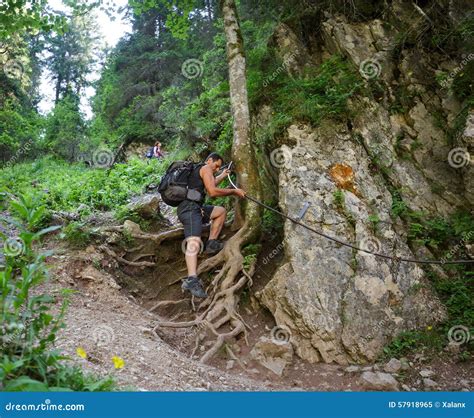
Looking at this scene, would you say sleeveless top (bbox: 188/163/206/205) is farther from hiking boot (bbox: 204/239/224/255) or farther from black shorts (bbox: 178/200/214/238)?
hiking boot (bbox: 204/239/224/255)

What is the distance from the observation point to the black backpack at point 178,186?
8055 mm

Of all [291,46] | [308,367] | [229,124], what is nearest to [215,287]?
[308,367]

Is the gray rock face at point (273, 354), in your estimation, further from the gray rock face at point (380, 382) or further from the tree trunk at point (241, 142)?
the tree trunk at point (241, 142)

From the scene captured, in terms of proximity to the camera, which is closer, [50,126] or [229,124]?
[229,124]

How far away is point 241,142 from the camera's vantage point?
8.84 metres

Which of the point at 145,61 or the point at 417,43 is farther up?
the point at 145,61

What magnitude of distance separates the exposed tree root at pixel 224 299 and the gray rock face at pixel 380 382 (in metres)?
2.22

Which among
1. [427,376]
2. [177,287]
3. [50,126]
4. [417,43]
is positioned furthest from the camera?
[50,126]

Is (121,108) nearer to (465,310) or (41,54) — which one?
(41,54)

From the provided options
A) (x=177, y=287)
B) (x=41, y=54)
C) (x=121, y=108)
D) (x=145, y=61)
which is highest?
(x=41, y=54)

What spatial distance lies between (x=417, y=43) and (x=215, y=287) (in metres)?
7.32

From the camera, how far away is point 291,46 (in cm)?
1055

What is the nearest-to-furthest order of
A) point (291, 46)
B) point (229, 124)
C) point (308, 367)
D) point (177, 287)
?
point (308, 367)
point (177, 287)
point (291, 46)
point (229, 124)

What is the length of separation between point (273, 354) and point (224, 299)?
1.50 metres
